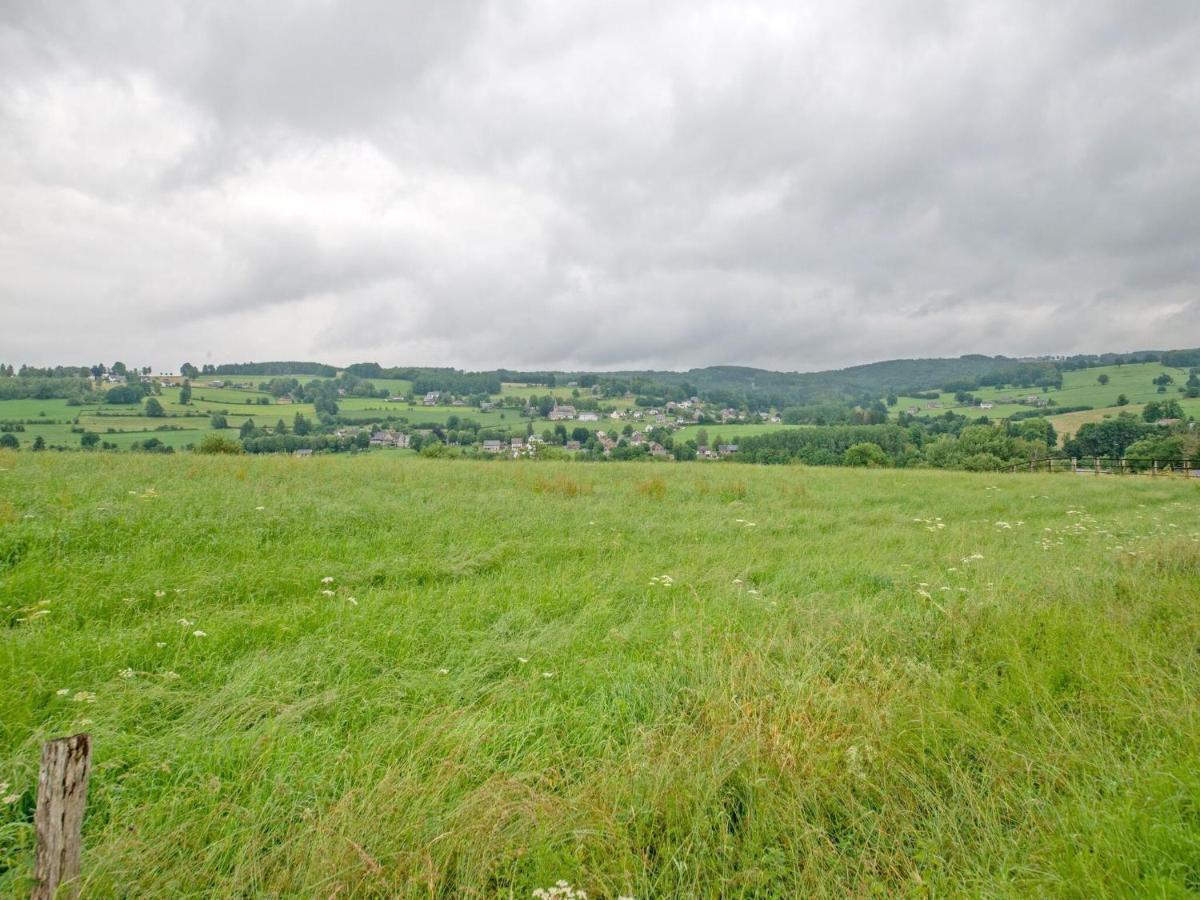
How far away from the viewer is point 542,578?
7.73 m

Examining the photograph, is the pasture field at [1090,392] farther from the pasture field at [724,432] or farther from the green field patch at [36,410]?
the green field patch at [36,410]

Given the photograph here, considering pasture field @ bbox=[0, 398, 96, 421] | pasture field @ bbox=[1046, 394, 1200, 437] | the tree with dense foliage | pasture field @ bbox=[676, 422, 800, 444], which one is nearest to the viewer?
pasture field @ bbox=[0, 398, 96, 421]

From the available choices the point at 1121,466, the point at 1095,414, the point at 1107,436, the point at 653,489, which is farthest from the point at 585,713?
the point at 1095,414

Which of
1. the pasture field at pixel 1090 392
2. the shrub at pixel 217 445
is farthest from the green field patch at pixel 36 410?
the pasture field at pixel 1090 392

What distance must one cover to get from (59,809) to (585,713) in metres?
3.00

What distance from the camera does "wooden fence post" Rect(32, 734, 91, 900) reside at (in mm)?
2018

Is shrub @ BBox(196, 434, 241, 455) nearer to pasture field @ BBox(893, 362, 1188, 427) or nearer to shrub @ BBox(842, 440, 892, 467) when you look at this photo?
shrub @ BBox(842, 440, 892, 467)

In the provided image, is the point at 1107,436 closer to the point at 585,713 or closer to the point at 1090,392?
the point at 1090,392

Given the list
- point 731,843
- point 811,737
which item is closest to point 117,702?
point 731,843

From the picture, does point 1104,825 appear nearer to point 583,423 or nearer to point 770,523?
point 770,523

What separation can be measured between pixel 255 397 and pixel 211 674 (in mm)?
76314

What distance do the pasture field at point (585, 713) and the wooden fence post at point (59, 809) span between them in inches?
13.9

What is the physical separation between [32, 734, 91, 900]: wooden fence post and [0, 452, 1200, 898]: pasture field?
0.35m

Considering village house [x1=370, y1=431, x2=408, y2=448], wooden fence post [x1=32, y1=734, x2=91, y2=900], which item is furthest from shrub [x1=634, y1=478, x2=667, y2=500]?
village house [x1=370, y1=431, x2=408, y2=448]
